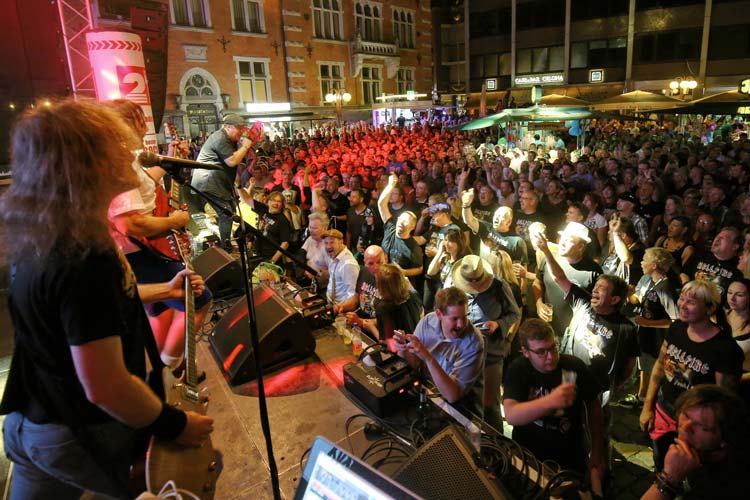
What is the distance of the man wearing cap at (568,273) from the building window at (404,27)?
25508 millimetres

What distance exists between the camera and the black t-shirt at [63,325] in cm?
116

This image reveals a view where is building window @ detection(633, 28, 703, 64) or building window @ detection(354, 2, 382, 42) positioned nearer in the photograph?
building window @ detection(354, 2, 382, 42)

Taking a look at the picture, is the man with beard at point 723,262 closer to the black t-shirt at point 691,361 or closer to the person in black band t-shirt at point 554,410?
the black t-shirt at point 691,361

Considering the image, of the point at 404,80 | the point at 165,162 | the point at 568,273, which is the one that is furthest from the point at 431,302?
the point at 404,80

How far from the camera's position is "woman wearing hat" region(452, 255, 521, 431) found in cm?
337

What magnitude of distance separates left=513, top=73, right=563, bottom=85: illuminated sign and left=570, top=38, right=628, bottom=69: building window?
1090mm

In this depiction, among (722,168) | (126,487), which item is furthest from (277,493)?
(722,168)

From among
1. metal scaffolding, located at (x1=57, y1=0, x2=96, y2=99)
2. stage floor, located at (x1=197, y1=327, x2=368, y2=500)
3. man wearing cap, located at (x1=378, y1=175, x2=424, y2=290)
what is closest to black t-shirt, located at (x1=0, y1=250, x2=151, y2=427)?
stage floor, located at (x1=197, y1=327, x2=368, y2=500)

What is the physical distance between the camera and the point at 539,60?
2967 centimetres

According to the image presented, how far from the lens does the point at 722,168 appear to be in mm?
7816

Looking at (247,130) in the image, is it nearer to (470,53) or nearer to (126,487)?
(126,487)

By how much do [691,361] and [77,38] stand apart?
7.86m

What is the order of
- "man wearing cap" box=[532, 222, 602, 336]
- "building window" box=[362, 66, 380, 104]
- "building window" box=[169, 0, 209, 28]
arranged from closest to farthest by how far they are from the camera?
"man wearing cap" box=[532, 222, 602, 336] < "building window" box=[169, 0, 209, 28] < "building window" box=[362, 66, 380, 104]

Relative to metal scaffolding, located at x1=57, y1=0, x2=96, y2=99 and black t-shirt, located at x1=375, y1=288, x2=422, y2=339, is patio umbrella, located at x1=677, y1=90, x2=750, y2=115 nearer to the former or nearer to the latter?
black t-shirt, located at x1=375, y1=288, x2=422, y2=339
